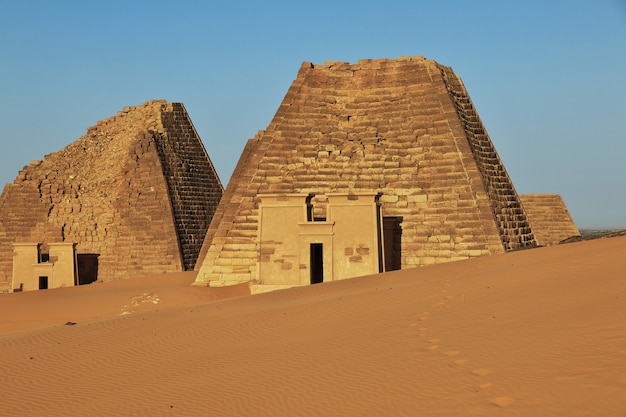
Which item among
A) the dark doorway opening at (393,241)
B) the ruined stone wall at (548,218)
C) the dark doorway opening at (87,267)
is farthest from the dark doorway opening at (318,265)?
the ruined stone wall at (548,218)

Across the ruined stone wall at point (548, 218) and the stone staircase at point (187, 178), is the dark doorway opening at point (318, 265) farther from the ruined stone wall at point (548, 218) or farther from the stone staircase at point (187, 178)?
the ruined stone wall at point (548, 218)

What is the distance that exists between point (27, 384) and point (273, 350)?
283cm

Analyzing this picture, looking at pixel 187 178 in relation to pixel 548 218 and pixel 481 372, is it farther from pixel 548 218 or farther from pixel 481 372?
pixel 481 372

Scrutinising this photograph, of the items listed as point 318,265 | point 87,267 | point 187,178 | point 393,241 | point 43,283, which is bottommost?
point 43,283

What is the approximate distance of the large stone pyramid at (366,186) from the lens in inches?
817

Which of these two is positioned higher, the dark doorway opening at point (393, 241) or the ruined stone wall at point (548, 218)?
the ruined stone wall at point (548, 218)

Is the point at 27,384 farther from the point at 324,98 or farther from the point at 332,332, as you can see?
the point at 324,98

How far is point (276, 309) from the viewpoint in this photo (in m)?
13.5

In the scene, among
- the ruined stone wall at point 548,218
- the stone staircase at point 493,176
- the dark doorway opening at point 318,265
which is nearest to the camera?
the dark doorway opening at point 318,265

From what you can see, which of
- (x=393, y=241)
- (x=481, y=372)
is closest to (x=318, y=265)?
(x=393, y=241)

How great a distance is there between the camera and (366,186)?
22719 mm

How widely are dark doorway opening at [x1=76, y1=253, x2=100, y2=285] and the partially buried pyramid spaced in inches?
1.8

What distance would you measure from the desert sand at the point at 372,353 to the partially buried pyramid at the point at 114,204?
20.5 m

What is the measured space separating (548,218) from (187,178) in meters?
→ 17.7
